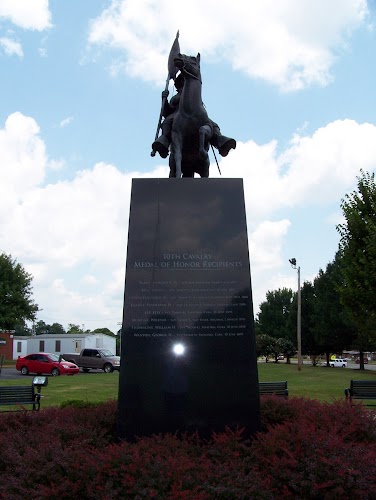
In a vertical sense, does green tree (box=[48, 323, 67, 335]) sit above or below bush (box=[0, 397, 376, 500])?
above

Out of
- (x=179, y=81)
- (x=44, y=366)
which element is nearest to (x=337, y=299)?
(x=44, y=366)

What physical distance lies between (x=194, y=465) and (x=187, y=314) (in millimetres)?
1987

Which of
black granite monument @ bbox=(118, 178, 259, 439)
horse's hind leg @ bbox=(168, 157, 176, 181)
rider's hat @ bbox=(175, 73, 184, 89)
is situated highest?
rider's hat @ bbox=(175, 73, 184, 89)

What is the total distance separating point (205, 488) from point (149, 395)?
6.37ft

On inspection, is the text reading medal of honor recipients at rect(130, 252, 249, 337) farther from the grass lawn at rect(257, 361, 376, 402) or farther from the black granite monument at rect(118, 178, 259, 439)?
the grass lawn at rect(257, 361, 376, 402)

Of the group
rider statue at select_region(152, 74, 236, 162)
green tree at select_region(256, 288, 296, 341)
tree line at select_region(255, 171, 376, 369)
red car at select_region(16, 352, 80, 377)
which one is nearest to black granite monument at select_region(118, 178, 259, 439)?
rider statue at select_region(152, 74, 236, 162)

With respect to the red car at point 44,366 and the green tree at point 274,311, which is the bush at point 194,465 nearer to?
the red car at point 44,366

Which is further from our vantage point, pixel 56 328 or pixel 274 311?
pixel 56 328

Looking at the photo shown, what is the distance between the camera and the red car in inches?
1229

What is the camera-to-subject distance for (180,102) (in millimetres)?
7906

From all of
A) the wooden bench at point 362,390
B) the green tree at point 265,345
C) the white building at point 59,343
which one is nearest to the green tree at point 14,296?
the white building at point 59,343

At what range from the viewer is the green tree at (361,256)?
22.9 metres

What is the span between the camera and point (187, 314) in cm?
625

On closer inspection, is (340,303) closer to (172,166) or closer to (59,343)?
(172,166)
